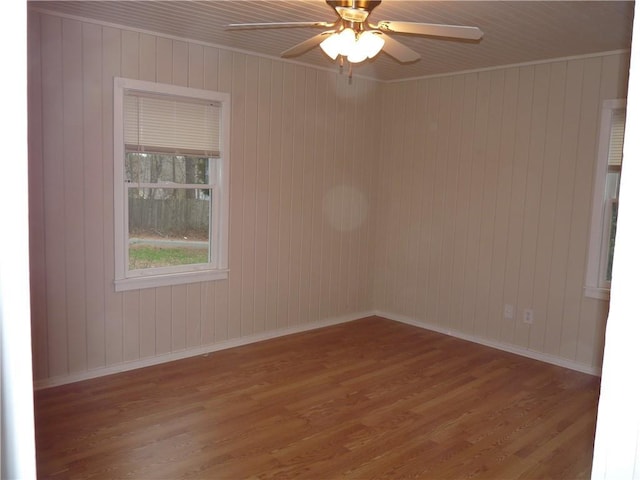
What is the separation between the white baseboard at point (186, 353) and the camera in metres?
3.63

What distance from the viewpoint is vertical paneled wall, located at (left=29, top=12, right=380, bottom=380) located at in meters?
3.47

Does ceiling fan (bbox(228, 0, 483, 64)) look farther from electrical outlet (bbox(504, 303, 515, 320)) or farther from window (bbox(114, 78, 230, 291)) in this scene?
electrical outlet (bbox(504, 303, 515, 320))

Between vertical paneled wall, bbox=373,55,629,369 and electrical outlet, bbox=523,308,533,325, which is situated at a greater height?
vertical paneled wall, bbox=373,55,629,369

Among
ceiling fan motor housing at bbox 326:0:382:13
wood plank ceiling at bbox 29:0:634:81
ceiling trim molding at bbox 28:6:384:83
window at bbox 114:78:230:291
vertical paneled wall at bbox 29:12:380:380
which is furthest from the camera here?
window at bbox 114:78:230:291

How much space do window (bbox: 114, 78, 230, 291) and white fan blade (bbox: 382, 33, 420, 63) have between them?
1808 mm

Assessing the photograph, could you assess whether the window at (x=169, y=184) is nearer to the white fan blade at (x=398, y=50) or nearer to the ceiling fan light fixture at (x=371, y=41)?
the white fan blade at (x=398, y=50)

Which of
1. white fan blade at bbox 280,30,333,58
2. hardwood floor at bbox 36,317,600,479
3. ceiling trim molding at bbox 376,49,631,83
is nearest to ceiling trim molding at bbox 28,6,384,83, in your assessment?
ceiling trim molding at bbox 376,49,631,83

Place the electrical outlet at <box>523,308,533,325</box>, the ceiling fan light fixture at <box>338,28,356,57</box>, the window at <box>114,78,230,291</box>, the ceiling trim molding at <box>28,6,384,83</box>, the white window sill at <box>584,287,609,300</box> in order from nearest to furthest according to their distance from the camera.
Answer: the ceiling fan light fixture at <box>338,28,356,57</box>, the ceiling trim molding at <box>28,6,384,83</box>, the window at <box>114,78,230,291</box>, the white window sill at <box>584,287,609,300</box>, the electrical outlet at <box>523,308,533,325</box>

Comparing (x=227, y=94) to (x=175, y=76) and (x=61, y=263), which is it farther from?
(x=61, y=263)

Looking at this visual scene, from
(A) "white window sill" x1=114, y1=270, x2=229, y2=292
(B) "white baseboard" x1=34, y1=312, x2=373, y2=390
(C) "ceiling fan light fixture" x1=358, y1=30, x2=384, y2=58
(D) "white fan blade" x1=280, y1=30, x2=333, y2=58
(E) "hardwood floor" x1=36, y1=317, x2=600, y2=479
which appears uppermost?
(D) "white fan blade" x1=280, y1=30, x2=333, y2=58

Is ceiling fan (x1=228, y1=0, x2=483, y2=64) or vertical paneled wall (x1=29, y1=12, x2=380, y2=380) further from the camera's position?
vertical paneled wall (x1=29, y1=12, x2=380, y2=380)

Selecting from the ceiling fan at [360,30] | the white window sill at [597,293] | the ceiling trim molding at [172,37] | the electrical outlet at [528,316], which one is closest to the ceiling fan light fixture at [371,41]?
the ceiling fan at [360,30]

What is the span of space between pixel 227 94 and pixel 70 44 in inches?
47.5

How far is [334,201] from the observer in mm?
5195
